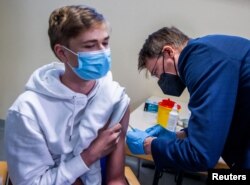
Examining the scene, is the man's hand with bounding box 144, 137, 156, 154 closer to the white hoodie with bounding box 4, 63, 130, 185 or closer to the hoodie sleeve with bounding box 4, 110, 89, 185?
the white hoodie with bounding box 4, 63, 130, 185

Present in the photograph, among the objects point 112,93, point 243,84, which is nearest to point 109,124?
point 112,93

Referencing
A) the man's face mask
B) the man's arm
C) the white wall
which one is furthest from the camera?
the white wall

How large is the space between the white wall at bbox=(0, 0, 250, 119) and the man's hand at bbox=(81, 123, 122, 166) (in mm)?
1455

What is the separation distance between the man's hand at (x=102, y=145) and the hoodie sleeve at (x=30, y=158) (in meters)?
0.04

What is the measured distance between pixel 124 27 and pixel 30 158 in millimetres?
1750

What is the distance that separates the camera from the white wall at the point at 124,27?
2396 millimetres

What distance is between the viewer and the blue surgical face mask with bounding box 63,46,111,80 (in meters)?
1.21

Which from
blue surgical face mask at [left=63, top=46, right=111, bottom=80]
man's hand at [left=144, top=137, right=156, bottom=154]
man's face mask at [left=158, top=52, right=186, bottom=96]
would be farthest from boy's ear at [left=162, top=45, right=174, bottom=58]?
man's hand at [left=144, top=137, right=156, bottom=154]

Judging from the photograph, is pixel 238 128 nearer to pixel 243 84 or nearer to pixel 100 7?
pixel 243 84

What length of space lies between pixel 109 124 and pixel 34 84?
0.38m

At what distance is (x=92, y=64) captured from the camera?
3.98 feet

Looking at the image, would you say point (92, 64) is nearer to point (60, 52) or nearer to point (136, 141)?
point (60, 52)

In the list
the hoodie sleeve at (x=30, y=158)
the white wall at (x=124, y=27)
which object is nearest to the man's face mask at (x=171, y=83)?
the hoodie sleeve at (x=30, y=158)
